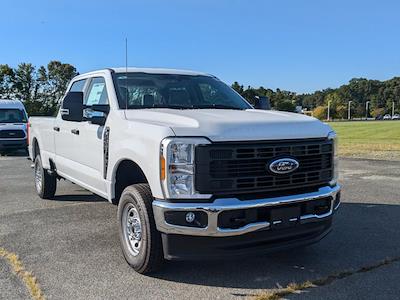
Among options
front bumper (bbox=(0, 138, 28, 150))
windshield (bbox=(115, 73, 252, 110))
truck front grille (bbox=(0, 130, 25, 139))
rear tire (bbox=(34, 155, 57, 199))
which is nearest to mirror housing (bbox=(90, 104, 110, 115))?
windshield (bbox=(115, 73, 252, 110))

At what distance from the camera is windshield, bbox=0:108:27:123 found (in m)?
20.3

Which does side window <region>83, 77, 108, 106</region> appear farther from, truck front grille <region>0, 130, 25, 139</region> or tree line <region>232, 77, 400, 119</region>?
tree line <region>232, 77, 400, 119</region>

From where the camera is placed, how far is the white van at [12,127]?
19266mm

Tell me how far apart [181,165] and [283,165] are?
0.95 metres

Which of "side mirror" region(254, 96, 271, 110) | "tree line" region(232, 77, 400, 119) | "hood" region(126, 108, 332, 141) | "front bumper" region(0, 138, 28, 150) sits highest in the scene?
"tree line" region(232, 77, 400, 119)

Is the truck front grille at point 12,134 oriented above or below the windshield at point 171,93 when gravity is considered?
below

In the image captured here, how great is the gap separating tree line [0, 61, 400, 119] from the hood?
2293 mm

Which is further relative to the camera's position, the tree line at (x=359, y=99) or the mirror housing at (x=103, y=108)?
the tree line at (x=359, y=99)

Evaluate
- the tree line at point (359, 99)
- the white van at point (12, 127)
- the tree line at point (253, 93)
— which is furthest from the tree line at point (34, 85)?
the tree line at point (359, 99)

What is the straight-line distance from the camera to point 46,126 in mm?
7746

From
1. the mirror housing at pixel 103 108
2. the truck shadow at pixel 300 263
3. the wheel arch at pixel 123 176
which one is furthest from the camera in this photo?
the mirror housing at pixel 103 108

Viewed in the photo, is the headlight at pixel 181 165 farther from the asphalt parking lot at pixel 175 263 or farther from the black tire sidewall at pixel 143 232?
the asphalt parking lot at pixel 175 263

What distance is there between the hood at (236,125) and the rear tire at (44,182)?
3861 mm

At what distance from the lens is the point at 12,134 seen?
19438mm
